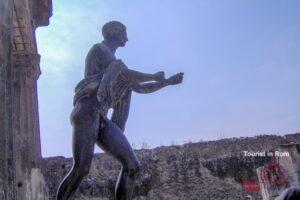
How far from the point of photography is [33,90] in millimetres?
9859

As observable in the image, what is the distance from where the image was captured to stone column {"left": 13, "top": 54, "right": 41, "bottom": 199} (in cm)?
907

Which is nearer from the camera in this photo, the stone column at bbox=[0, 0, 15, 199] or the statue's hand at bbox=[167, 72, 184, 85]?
the statue's hand at bbox=[167, 72, 184, 85]

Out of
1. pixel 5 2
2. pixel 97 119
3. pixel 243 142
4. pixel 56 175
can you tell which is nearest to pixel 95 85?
pixel 97 119

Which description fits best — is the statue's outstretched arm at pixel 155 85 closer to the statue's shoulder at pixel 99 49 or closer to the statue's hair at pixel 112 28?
the statue's shoulder at pixel 99 49

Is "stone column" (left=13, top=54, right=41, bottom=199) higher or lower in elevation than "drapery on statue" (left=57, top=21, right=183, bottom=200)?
higher

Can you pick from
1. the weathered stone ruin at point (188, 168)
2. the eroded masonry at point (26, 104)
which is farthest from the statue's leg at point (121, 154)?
the weathered stone ruin at point (188, 168)

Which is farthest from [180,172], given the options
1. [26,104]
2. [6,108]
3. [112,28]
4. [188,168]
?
[112,28]

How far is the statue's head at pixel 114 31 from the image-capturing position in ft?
14.0

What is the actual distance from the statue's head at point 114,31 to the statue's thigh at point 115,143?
0.80 meters

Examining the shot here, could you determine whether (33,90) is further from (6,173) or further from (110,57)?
(110,57)

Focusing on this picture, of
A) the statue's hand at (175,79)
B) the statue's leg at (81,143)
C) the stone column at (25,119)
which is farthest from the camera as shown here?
the stone column at (25,119)

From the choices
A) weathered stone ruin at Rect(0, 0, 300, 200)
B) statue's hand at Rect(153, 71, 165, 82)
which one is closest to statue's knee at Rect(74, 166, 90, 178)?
statue's hand at Rect(153, 71, 165, 82)

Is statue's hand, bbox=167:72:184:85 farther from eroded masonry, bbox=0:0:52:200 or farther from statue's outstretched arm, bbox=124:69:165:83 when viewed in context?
Answer: eroded masonry, bbox=0:0:52:200

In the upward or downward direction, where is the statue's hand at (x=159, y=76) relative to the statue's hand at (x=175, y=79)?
upward
